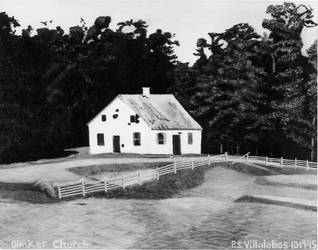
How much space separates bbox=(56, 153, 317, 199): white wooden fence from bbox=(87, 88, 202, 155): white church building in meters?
2.52

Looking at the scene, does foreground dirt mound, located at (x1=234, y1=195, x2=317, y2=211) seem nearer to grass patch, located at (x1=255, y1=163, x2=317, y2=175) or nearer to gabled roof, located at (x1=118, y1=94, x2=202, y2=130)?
grass patch, located at (x1=255, y1=163, x2=317, y2=175)

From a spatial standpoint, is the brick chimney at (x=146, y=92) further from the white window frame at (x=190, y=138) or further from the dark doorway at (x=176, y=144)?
the white window frame at (x=190, y=138)

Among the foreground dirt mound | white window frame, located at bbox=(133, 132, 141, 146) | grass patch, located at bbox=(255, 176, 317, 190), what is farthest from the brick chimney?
the foreground dirt mound

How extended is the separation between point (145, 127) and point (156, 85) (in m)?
2.69

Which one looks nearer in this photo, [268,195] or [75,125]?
[268,195]

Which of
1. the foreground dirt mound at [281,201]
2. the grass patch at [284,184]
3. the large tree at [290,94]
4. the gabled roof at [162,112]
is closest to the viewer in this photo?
the foreground dirt mound at [281,201]

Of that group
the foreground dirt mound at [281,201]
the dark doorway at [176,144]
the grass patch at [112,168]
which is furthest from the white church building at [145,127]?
the foreground dirt mound at [281,201]

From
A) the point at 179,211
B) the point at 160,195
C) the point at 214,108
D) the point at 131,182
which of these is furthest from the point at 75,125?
the point at 179,211

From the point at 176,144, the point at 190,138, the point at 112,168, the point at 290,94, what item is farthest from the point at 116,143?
the point at 290,94

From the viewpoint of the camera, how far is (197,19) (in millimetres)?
17281

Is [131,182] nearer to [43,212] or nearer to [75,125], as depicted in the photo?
[43,212]

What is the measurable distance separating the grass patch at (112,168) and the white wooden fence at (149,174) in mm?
1269

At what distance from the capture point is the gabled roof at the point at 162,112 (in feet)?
98.1

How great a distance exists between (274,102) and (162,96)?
7160 millimetres
